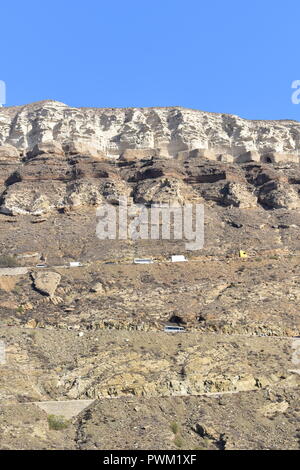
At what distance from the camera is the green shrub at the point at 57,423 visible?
1984cm

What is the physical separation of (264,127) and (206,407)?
2167 inches

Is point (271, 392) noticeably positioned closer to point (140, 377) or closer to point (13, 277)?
point (140, 377)

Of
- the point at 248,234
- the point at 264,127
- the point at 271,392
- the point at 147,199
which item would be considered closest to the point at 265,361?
the point at 271,392

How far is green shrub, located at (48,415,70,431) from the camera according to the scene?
19.8 m

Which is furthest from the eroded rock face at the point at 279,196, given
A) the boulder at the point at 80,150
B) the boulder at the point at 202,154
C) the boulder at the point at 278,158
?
the boulder at the point at 80,150

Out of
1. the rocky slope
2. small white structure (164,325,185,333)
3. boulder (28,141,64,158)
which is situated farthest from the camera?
boulder (28,141,64,158)

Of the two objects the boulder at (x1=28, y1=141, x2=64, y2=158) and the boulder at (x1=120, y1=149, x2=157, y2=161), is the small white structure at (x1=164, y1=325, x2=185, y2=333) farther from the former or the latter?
the boulder at (x1=28, y1=141, x2=64, y2=158)

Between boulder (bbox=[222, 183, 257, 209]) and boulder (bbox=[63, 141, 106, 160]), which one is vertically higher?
boulder (bbox=[63, 141, 106, 160])

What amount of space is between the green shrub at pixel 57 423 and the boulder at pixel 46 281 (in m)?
13.6

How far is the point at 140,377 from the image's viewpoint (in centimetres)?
2356

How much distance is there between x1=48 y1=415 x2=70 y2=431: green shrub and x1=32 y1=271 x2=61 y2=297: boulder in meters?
13.6

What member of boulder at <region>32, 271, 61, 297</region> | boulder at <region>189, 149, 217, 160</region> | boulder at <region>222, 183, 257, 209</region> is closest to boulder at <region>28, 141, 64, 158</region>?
boulder at <region>189, 149, 217, 160</region>

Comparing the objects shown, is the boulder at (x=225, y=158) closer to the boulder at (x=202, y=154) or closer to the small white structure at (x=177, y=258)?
the boulder at (x=202, y=154)

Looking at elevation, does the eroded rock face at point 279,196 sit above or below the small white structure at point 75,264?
above
